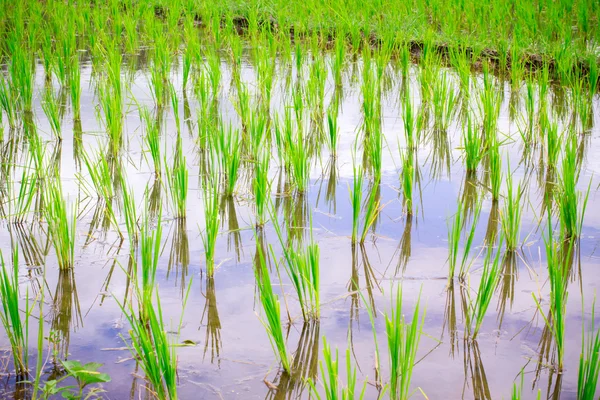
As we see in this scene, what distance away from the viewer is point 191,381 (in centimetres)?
175

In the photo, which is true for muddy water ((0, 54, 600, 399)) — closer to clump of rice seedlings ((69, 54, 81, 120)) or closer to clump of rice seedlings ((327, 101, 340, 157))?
clump of rice seedlings ((327, 101, 340, 157))

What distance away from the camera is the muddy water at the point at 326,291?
5.81ft

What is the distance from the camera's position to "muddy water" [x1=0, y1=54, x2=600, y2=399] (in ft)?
5.81

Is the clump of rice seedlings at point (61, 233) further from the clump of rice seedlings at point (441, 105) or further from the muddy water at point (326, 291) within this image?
the clump of rice seedlings at point (441, 105)

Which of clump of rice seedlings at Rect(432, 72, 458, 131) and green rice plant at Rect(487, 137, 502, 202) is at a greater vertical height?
clump of rice seedlings at Rect(432, 72, 458, 131)

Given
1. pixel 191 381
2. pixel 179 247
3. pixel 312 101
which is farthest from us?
pixel 312 101

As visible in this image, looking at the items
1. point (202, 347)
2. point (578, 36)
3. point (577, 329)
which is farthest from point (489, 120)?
point (578, 36)

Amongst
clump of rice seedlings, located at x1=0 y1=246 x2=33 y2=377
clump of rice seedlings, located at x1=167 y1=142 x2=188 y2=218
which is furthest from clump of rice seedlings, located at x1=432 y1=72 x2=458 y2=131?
clump of rice seedlings, located at x1=0 y1=246 x2=33 y2=377

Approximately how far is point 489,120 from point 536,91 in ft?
5.03

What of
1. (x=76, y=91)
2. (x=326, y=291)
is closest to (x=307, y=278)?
(x=326, y=291)

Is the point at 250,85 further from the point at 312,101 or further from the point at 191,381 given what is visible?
the point at 191,381

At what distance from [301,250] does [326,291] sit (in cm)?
27

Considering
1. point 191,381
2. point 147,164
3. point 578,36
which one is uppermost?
point 578,36

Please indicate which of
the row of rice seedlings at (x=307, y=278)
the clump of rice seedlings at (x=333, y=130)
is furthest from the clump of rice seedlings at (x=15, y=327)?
the clump of rice seedlings at (x=333, y=130)
